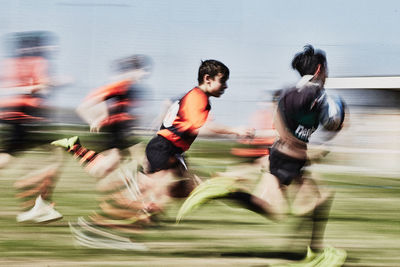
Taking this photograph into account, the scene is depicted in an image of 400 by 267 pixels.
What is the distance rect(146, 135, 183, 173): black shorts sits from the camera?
4871 millimetres

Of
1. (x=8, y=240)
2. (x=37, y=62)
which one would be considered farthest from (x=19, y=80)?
(x=8, y=240)

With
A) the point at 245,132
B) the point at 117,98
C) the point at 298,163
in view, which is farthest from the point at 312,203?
the point at 117,98

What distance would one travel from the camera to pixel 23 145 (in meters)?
5.82

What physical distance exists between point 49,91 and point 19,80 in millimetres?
252

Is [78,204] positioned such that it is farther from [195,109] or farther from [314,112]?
[314,112]

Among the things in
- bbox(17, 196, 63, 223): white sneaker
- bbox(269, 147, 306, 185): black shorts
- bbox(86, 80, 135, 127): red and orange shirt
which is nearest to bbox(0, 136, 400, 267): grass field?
bbox(17, 196, 63, 223): white sneaker

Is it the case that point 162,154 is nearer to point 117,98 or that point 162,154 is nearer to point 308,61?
point 117,98

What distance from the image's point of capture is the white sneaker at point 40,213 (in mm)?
5617

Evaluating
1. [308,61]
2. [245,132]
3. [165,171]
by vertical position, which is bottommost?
[165,171]

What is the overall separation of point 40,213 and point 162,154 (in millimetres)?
1411

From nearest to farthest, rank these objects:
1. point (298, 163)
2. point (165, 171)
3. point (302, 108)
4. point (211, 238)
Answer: point (302, 108) → point (298, 163) → point (165, 171) → point (211, 238)

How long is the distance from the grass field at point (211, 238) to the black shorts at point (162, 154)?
0.54 meters

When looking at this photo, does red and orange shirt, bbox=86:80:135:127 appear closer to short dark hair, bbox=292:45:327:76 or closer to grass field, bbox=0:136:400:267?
grass field, bbox=0:136:400:267

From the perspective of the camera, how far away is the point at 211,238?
17.8 ft
